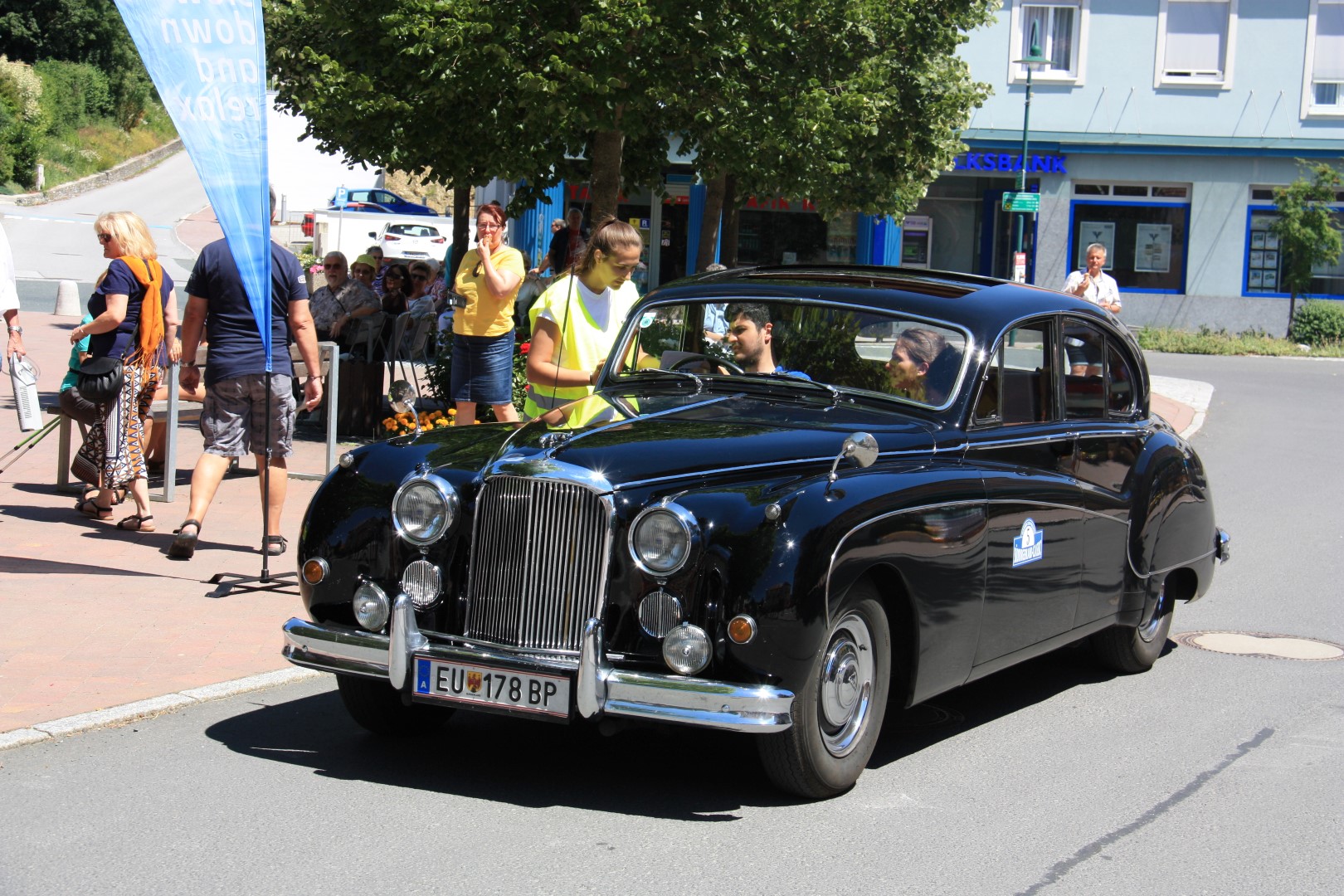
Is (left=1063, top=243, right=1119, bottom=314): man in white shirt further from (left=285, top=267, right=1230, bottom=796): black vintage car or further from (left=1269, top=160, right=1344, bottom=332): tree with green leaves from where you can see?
(left=1269, top=160, right=1344, bottom=332): tree with green leaves

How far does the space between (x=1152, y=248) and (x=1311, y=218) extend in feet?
11.8

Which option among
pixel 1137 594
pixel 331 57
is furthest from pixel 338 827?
pixel 331 57

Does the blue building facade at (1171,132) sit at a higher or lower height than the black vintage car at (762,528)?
higher

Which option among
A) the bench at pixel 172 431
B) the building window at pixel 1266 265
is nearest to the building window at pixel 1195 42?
the building window at pixel 1266 265

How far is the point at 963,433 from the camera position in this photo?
5602 mm

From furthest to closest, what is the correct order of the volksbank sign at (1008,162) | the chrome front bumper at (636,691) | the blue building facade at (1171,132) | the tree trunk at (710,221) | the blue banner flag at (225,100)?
the volksbank sign at (1008,162) < the blue building facade at (1171,132) < the tree trunk at (710,221) < the blue banner flag at (225,100) < the chrome front bumper at (636,691)

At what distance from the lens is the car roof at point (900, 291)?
A: 232 inches

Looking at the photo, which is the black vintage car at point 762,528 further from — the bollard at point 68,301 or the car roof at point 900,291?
the bollard at point 68,301

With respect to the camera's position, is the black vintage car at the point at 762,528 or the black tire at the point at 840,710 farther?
the black tire at the point at 840,710

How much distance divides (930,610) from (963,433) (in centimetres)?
85

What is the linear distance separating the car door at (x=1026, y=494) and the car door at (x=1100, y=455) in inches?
4.1

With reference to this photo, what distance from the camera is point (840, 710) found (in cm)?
484

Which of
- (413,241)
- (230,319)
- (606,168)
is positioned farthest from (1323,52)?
(230,319)

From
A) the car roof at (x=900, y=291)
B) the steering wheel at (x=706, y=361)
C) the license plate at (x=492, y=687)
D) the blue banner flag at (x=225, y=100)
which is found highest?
the blue banner flag at (x=225, y=100)
